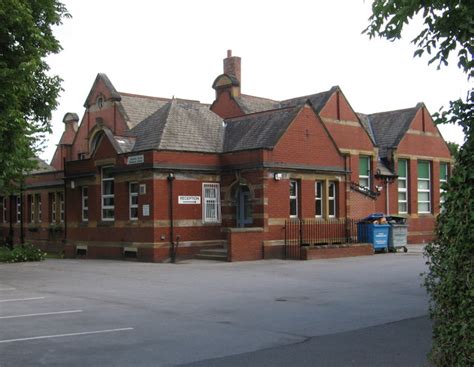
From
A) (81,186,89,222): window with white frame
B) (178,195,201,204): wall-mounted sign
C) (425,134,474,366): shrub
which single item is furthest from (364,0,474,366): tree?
(81,186,89,222): window with white frame

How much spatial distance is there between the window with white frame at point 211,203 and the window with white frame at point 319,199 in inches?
180

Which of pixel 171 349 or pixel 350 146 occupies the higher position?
pixel 350 146

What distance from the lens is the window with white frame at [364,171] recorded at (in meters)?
35.9

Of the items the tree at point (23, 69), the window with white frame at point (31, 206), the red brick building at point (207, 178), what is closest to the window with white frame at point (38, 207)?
the window with white frame at point (31, 206)

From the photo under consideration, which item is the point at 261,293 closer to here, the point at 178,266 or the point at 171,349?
the point at 171,349

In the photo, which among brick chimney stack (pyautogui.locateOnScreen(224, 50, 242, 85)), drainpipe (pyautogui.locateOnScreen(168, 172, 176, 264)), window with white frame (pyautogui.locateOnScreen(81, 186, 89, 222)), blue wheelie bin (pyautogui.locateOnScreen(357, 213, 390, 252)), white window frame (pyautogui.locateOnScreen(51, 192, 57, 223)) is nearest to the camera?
→ drainpipe (pyautogui.locateOnScreen(168, 172, 176, 264))

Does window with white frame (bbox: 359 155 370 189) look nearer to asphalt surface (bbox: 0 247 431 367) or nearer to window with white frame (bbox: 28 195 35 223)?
asphalt surface (bbox: 0 247 431 367)

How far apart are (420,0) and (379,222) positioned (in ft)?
67.9

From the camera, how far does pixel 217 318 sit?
11.4m

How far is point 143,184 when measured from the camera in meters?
25.8

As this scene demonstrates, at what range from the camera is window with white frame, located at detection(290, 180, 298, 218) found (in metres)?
27.6

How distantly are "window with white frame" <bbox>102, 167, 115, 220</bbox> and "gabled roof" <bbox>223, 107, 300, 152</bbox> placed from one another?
538cm

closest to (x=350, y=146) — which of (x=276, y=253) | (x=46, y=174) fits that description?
(x=276, y=253)

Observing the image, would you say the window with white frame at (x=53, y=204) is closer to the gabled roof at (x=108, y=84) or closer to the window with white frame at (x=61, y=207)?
the window with white frame at (x=61, y=207)
